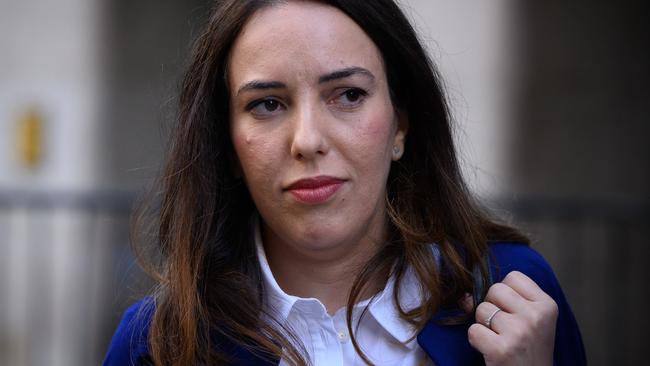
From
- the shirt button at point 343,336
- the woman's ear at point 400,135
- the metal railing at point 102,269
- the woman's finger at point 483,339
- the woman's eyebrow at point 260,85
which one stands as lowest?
the metal railing at point 102,269

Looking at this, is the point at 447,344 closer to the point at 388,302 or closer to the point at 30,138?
the point at 388,302

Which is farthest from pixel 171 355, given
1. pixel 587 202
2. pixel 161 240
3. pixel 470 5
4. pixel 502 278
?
pixel 470 5

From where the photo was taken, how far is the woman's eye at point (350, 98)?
2.41 m

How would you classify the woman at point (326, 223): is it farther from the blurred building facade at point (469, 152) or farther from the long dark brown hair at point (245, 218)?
the blurred building facade at point (469, 152)

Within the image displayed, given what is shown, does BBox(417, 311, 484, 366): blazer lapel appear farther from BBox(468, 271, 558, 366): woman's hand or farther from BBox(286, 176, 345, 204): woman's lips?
BBox(286, 176, 345, 204): woman's lips

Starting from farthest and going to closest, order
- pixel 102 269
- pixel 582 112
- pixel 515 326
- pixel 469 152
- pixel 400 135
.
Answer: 1. pixel 102 269
2. pixel 582 112
3. pixel 469 152
4. pixel 400 135
5. pixel 515 326

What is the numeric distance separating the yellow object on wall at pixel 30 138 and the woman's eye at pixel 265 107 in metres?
4.77

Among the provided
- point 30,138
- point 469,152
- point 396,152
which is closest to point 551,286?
point 396,152

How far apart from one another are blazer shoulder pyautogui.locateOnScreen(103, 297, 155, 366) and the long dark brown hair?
5 cm

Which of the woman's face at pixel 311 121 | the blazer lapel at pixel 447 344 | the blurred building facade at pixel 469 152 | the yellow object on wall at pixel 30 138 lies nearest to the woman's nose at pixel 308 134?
the woman's face at pixel 311 121

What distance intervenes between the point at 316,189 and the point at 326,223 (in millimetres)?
90

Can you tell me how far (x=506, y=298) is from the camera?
236cm

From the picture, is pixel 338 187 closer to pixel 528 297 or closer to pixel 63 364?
pixel 528 297

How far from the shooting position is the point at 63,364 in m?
6.54
